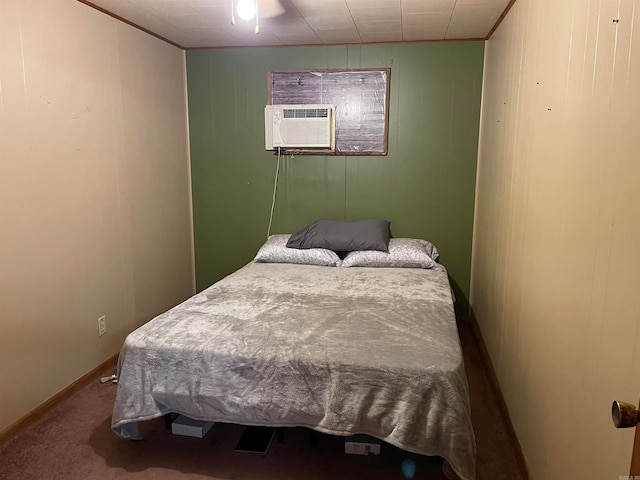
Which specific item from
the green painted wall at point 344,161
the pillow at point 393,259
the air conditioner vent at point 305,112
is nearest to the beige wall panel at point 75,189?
the green painted wall at point 344,161

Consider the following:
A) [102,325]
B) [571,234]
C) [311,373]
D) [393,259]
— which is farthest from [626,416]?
[102,325]

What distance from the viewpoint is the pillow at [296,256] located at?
11.2 ft

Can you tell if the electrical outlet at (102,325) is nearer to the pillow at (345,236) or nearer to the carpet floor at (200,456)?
the carpet floor at (200,456)

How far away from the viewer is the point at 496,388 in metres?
2.65

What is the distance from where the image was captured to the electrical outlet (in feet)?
9.59

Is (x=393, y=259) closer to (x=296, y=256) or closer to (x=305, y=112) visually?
(x=296, y=256)

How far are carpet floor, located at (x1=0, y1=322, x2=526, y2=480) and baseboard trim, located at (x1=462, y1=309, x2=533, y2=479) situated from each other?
0.03 metres

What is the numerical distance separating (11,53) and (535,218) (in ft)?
8.36

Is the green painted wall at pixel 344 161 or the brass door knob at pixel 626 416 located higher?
the green painted wall at pixel 344 161

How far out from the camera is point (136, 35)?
3.19 meters

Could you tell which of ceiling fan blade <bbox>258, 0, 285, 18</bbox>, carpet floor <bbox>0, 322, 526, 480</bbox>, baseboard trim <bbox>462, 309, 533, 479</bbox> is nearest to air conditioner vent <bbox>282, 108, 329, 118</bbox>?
ceiling fan blade <bbox>258, 0, 285, 18</bbox>

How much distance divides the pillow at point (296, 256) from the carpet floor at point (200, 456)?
1.36 metres

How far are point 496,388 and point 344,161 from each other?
2098 millimetres

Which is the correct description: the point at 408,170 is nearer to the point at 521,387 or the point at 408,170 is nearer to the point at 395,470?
the point at 521,387
